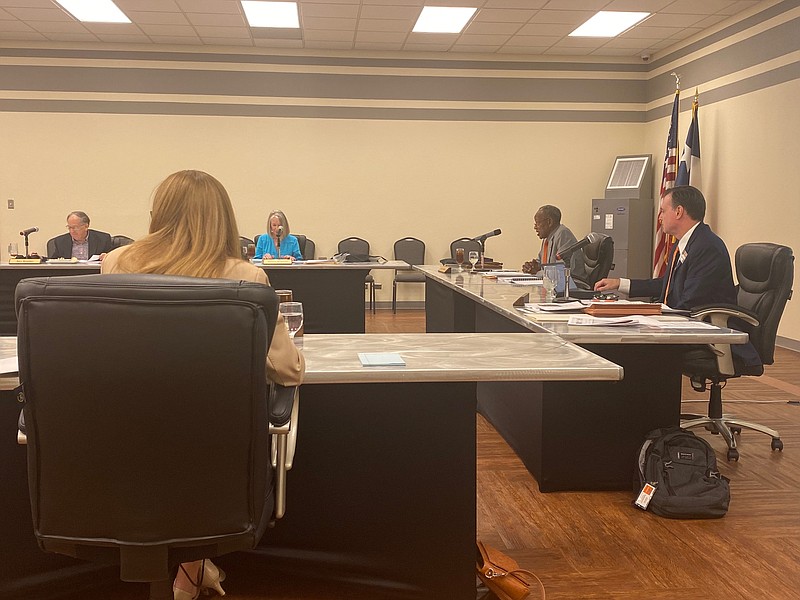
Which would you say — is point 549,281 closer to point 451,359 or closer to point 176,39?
point 451,359

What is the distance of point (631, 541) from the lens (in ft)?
8.92

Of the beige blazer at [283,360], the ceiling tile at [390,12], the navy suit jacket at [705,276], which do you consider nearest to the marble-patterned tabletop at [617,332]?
the navy suit jacket at [705,276]

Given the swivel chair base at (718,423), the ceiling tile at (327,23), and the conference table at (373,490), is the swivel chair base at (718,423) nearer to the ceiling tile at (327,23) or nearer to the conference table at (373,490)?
the conference table at (373,490)

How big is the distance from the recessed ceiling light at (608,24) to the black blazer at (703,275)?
433cm

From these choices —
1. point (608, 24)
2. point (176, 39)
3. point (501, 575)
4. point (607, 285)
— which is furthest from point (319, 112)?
point (501, 575)

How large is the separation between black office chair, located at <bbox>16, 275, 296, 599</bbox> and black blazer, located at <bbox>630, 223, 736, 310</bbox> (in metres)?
2.87

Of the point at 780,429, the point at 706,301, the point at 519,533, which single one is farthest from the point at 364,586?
the point at 780,429

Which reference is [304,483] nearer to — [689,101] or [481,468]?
[481,468]

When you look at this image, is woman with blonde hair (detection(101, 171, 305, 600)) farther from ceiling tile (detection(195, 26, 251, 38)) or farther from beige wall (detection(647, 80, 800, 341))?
ceiling tile (detection(195, 26, 251, 38))

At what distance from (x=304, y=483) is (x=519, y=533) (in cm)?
95

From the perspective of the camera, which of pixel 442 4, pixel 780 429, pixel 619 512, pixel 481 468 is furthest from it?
pixel 442 4

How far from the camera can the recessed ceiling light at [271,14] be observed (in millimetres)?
7195

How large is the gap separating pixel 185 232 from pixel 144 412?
0.62m

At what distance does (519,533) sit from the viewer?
9.18 ft
